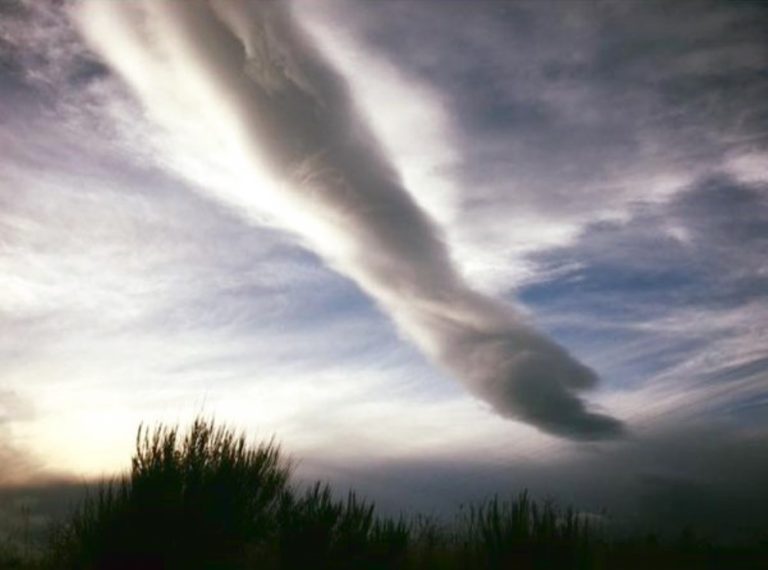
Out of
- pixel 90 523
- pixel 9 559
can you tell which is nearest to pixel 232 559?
pixel 90 523

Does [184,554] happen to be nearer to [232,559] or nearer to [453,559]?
[232,559]

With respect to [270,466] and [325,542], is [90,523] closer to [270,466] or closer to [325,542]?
[270,466]

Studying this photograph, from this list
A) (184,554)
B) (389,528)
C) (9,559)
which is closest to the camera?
(184,554)

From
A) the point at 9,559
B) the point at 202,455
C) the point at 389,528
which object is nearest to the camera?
the point at 202,455

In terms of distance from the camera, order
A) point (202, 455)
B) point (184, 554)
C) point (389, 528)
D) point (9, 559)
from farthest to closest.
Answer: point (9, 559)
point (389, 528)
point (202, 455)
point (184, 554)

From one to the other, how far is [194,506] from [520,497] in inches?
213

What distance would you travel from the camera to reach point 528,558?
398 inches

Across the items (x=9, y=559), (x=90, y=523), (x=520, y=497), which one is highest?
(x=520, y=497)

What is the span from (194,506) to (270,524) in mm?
1617

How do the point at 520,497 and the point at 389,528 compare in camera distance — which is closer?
the point at 520,497

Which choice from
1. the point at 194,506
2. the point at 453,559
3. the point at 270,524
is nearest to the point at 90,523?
the point at 194,506

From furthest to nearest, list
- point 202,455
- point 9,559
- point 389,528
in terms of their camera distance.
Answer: point 9,559 → point 389,528 → point 202,455

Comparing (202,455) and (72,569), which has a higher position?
(202,455)

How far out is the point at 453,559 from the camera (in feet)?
37.2
